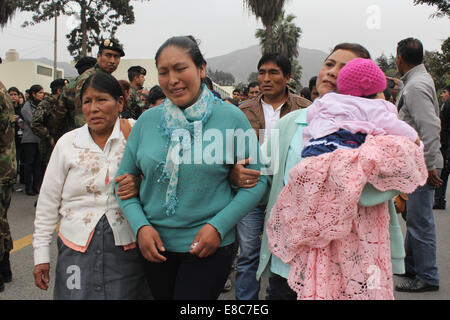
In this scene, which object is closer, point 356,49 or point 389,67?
point 356,49

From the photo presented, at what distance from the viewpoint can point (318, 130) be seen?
1.68 m

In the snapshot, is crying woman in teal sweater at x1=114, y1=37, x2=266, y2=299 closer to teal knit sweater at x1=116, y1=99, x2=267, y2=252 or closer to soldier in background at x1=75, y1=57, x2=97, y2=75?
teal knit sweater at x1=116, y1=99, x2=267, y2=252

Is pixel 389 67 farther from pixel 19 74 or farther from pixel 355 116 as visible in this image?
pixel 355 116

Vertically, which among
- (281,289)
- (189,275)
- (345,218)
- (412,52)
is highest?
(412,52)

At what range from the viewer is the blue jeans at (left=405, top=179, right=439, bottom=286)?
11.7 feet

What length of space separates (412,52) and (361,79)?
2.55 m

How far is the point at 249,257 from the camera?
2.99 m

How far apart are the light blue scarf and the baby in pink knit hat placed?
0.50 metres

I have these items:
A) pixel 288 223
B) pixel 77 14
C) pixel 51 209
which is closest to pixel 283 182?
pixel 288 223

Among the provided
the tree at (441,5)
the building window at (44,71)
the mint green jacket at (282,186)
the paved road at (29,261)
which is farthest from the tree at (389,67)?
the mint green jacket at (282,186)

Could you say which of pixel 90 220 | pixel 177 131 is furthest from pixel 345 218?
pixel 90 220

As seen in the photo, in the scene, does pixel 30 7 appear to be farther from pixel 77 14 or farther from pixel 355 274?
pixel 355 274

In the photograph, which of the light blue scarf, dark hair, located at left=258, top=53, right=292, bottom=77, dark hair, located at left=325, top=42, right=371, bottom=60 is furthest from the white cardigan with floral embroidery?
dark hair, located at left=258, top=53, right=292, bottom=77
